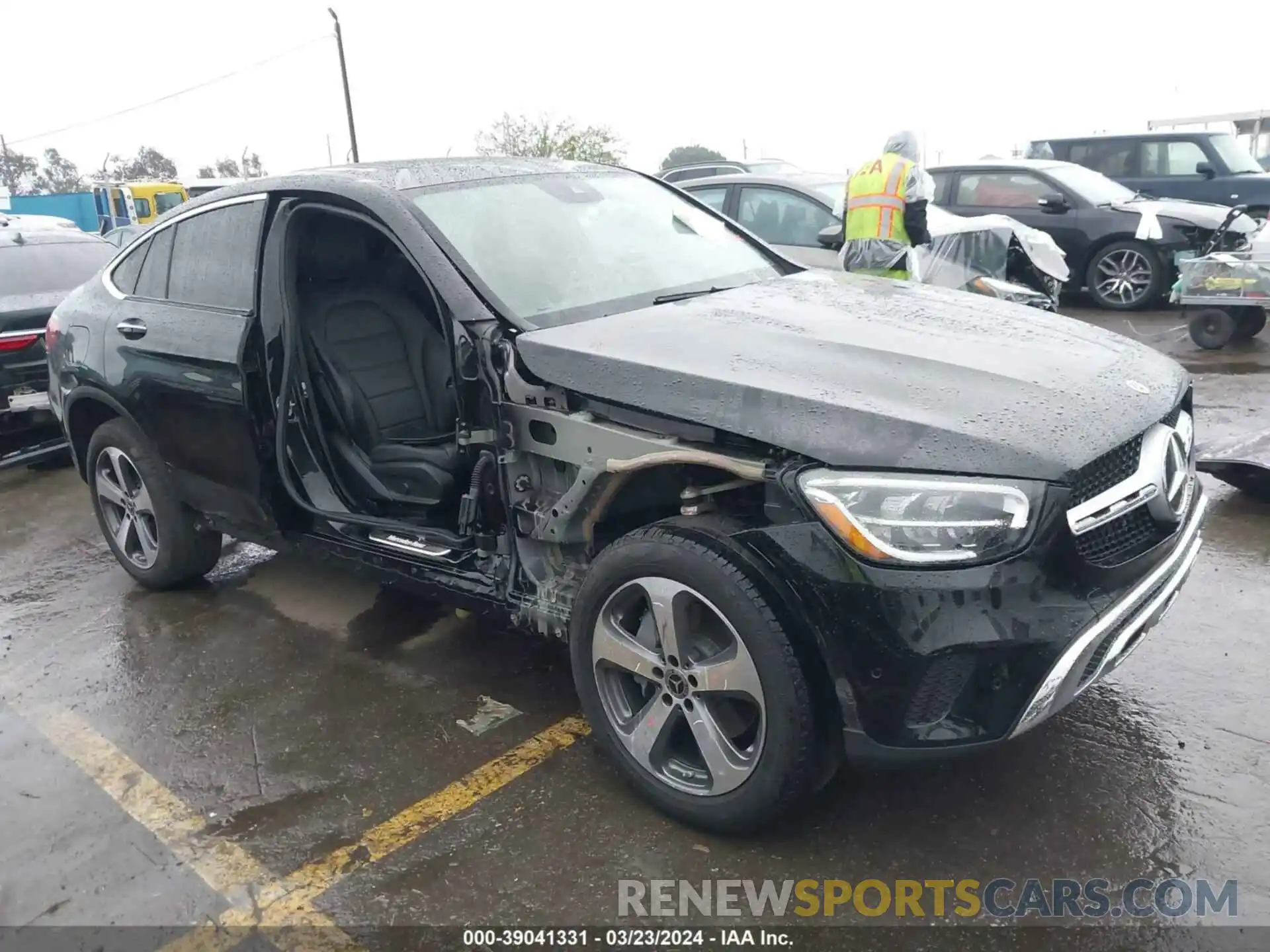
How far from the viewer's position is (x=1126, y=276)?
1026 cm

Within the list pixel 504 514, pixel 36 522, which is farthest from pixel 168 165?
pixel 504 514

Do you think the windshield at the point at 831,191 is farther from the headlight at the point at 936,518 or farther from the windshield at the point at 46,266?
the headlight at the point at 936,518

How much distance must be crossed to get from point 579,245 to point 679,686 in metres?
1.63

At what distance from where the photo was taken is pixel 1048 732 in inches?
119

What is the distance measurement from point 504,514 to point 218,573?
2.37 meters

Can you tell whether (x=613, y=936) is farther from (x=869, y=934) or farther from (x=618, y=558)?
(x=618, y=558)

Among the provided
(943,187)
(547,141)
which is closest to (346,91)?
(547,141)

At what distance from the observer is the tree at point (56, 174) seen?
2104 inches

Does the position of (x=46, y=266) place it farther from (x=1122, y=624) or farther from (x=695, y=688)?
(x=1122, y=624)

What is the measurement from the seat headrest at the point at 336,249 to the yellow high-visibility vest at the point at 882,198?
3425mm

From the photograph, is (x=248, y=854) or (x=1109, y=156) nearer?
(x=248, y=854)

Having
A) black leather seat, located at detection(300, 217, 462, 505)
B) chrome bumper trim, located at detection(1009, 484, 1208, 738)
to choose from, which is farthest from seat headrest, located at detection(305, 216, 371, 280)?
chrome bumper trim, located at detection(1009, 484, 1208, 738)

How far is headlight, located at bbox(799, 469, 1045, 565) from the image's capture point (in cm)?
221

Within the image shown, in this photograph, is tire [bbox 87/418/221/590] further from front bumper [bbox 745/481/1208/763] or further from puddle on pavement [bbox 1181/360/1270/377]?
puddle on pavement [bbox 1181/360/1270/377]
